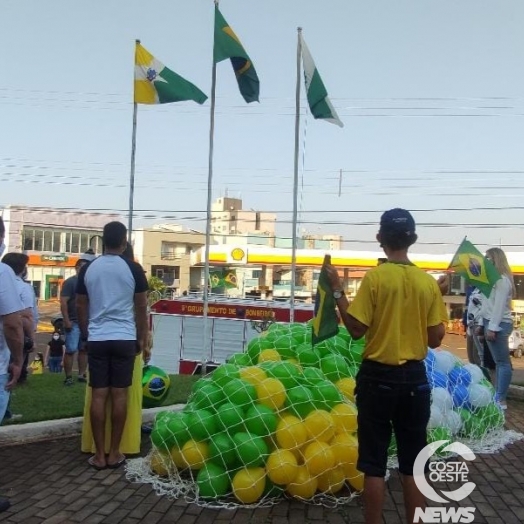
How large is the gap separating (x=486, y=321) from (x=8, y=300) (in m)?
5.37

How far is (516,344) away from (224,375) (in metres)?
26.8

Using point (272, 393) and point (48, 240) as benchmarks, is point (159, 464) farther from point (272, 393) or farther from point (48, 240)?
point (48, 240)

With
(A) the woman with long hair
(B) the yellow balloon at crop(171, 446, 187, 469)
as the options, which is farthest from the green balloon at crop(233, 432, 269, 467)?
(A) the woman with long hair

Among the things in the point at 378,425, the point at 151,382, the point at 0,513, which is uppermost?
the point at 378,425

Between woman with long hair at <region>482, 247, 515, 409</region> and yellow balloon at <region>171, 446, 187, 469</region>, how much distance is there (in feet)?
13.2

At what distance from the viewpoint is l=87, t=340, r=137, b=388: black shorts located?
15.6 feet

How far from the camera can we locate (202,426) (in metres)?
4.27

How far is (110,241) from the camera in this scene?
4.88 m

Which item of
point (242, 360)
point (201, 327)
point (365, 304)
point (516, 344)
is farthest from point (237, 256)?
point (365, 304)

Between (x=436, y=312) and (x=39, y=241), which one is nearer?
(x=436, y=312)

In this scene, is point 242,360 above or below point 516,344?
above

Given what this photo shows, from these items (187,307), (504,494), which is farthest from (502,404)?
(187,307)

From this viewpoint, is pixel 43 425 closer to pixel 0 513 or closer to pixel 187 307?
pixel 0 513

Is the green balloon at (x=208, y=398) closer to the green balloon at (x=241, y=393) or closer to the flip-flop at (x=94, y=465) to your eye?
the green balloon at (x=241, y=393)
